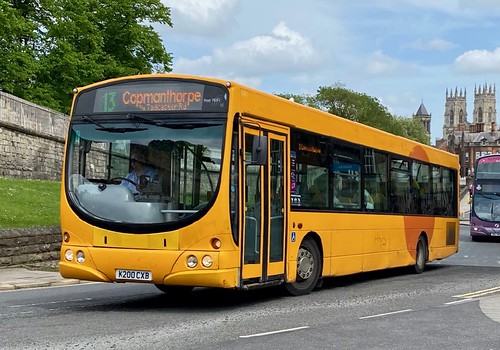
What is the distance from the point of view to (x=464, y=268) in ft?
72.3

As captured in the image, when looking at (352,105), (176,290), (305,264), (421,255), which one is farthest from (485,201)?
(352,105)

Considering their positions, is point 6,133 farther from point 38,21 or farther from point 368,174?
point 368,174

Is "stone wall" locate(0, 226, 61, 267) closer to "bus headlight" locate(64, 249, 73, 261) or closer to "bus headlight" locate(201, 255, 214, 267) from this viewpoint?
"bus headlight" locate(64, 249, 73, 261)

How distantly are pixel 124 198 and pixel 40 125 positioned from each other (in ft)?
78.1

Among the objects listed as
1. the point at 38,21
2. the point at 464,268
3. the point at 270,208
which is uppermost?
the point at 38,21

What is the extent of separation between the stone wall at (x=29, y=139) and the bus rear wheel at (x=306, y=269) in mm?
19769

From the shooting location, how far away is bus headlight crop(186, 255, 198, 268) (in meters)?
10.7

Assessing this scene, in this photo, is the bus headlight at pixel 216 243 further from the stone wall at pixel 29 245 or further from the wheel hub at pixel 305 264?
the stone wall at pixel 29 245

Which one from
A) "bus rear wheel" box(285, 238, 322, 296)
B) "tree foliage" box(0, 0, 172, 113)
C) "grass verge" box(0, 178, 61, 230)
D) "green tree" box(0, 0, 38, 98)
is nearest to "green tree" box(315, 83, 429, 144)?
"tree foliage" box(0, 0, 172, 113)

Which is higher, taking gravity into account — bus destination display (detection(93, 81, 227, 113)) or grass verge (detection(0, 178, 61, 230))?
bus destination display (detection(93, 81, 227, 113))

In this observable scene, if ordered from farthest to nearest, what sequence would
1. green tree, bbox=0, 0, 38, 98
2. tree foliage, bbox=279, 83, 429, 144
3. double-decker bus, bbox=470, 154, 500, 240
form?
tree foliage, bbox=279, 83, 429, 144, double-decker bus, bbox=470, 154, 500, 240, green tree, bbox=0, 0, 38, 98

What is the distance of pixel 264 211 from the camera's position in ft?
38.5

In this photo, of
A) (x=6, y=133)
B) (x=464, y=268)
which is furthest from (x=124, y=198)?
(x=6, y=133)

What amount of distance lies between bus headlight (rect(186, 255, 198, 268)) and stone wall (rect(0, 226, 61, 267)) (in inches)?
334
